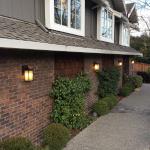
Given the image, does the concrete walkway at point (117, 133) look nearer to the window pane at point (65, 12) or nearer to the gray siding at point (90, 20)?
the window pane at point (65, 12)

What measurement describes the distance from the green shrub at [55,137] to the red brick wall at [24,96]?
299 mm

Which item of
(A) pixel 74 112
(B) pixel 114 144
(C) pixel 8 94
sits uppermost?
(C) pixel 8 94

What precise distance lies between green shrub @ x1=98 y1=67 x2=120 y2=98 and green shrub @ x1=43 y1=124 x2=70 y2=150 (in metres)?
6.55

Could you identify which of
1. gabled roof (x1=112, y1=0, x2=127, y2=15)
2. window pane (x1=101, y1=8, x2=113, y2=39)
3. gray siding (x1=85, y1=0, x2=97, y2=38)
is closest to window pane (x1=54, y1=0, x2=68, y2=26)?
gray siding (x1=85, y1=0, x2=97, y2=38)

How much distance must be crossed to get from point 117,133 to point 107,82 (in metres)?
5.57

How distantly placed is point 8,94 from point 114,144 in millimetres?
3234

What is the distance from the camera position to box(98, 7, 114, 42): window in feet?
49.7

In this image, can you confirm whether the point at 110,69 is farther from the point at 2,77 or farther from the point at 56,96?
the point at 2,77

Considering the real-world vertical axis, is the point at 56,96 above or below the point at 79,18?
below

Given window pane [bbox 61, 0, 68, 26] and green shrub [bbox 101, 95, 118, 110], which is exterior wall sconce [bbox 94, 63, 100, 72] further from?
window pane [bbox 61, 0, 68, 26]

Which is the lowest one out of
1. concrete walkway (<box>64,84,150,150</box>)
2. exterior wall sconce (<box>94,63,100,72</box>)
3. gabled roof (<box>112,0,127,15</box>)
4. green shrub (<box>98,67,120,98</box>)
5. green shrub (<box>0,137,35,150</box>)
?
concrete walkway (<box>64,84,150,150</box>)

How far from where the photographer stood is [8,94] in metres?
6.70

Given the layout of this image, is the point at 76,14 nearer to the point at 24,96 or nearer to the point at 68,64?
the point at 68,64

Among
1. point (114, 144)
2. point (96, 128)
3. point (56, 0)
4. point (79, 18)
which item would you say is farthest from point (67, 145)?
point (79, 18)
